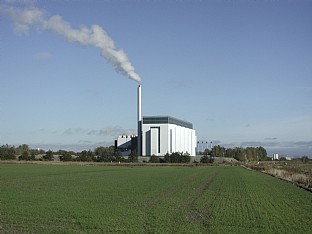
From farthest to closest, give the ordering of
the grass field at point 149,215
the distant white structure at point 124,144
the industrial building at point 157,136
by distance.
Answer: the distant white structure at point 124,144, the industrial building at point 157,136, the grass field at point 149,215

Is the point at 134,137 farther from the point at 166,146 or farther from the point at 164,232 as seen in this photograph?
the point at 164,232

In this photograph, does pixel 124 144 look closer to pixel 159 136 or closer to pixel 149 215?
pixel 159 136

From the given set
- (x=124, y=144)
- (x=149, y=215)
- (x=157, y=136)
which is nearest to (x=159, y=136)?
(x=157, y=136)

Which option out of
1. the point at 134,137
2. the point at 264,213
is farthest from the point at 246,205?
the point at 134,137

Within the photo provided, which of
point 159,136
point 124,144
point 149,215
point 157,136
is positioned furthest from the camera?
point 124,144

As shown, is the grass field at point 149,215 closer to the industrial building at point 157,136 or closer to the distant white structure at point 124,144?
the industrial building at point 157,136

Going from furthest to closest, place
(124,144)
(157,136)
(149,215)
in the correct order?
(124,144)
(157,136)
(149,215)

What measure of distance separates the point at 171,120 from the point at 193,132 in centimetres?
3572

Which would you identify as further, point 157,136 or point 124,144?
point 124,144

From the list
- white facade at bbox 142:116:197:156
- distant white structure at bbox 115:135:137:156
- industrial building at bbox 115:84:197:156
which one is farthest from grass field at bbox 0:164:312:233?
distant white structure at bbox 115:135:137:156

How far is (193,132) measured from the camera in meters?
193

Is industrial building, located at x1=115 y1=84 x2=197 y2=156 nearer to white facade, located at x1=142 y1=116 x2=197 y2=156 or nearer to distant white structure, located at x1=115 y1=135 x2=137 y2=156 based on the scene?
white facade, located at x1=142 y1=116 x2=197 y2=156

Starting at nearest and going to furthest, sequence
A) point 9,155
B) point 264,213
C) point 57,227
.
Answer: point 57,227 < point 264,213 < point 9,155

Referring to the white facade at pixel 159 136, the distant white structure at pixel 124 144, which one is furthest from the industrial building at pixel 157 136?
the distant white structure at pixel 124 144
